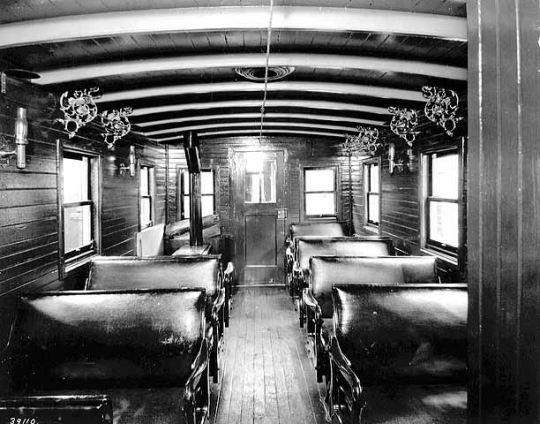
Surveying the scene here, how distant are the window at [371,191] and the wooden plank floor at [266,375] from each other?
225 cm

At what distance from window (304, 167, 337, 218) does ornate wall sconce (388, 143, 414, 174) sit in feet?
8.24

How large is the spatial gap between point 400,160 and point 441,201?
1132 millimetres

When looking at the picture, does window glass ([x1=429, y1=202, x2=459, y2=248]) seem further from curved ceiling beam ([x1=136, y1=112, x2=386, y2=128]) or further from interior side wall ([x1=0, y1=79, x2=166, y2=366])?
interior side wall ([x1=0, y1=79, x2=166, y2=366])

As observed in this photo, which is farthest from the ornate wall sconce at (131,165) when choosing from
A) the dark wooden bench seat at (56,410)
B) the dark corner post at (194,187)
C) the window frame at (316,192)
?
the dark wooden bench seat at (56,410)

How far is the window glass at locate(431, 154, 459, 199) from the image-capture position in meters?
4.12

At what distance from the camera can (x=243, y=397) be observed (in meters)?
3.42

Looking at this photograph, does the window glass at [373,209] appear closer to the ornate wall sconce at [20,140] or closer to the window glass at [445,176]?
the window glass at [445,176]

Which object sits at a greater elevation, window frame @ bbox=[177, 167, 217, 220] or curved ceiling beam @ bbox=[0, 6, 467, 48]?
curved ceiling beam @ bbox=[0, 6, 467, 48]

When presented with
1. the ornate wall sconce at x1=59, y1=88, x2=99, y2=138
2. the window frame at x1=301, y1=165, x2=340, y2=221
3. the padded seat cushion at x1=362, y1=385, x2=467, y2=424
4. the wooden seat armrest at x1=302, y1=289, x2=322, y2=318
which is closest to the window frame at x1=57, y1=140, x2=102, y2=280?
the ornate wall sconce at x1=59, y1=88, x2=99, y2=138

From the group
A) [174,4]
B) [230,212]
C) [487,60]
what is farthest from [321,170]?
[487,60]

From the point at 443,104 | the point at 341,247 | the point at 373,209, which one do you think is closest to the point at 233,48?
the point at 443,104

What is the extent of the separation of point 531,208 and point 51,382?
2.82 meters

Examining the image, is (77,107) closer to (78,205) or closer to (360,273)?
(78,205)

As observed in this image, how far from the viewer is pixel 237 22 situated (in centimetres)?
Answer: 227
